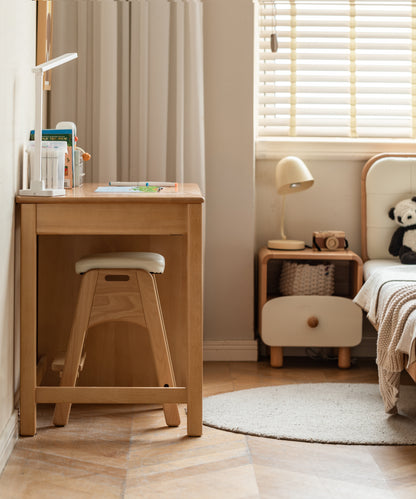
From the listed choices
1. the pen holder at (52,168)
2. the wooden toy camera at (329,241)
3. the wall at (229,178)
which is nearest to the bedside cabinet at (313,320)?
the wooden toy camera at (329,241)

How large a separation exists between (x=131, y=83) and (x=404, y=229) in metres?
1.30

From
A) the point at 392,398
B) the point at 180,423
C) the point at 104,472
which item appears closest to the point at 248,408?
the point at 180,423

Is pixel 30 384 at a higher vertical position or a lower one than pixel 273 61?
lower

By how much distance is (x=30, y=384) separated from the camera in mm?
2211

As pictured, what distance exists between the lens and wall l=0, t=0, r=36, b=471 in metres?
2.02

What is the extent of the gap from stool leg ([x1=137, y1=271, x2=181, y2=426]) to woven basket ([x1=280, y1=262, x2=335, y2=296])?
0.98m

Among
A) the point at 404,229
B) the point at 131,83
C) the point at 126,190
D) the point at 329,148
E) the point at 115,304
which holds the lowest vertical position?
the point at 115,304

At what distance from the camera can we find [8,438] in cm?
208

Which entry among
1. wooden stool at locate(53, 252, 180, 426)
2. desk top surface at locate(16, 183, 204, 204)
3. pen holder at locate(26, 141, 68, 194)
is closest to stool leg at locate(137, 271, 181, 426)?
wooden stool at locate(53, 252, 180, 426)

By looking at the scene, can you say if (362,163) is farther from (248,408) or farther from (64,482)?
(64,482)

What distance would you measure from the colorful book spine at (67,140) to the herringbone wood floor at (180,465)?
0.79 m

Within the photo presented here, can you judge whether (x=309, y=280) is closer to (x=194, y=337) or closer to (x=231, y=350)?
(x=231, y=350)

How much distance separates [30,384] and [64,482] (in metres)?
0.39

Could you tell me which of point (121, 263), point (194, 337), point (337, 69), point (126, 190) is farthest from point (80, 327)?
point (337, 69)
